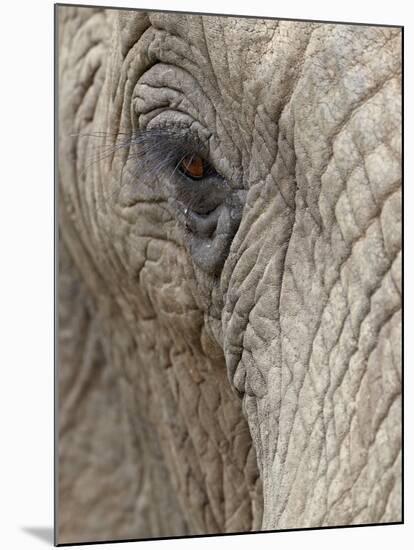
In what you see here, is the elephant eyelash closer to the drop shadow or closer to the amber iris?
the amber iris

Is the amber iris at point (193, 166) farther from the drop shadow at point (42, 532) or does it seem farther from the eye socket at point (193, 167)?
the drop shadow at point (42, 532)

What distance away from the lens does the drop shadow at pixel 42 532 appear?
8.40 ft

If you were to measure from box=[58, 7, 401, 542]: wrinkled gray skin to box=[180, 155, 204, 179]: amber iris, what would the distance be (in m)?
0.02

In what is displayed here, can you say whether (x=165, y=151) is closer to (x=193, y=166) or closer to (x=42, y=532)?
(x=193, y=166)

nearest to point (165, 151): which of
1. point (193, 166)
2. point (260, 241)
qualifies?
point (193, 166)

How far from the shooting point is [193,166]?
240 cm

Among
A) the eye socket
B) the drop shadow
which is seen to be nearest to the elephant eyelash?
the eye socket

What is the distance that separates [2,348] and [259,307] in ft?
1.59

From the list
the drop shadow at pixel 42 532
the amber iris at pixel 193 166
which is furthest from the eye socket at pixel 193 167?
the drop shadow at pixel 42 532

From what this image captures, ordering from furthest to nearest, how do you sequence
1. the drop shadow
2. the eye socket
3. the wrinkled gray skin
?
the drop shadow, the eye socket, the wrinkled gray skin

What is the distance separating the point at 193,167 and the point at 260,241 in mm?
177

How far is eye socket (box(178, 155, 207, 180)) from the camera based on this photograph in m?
2.39
